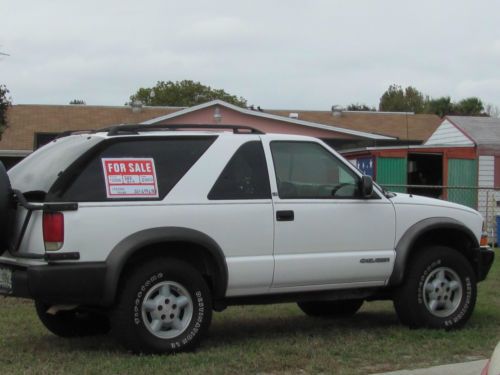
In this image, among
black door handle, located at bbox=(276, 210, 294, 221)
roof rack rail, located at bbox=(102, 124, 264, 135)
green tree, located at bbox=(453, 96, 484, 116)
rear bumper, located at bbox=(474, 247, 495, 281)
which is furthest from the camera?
green tree, located at bbox=(453, 96, 484, 116)

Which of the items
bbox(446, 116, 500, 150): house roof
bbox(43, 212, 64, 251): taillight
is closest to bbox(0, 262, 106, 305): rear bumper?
bbox(43, 212, 64, 251): taillight

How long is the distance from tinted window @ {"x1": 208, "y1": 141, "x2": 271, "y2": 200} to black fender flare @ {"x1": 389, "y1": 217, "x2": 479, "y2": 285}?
144 centimetres

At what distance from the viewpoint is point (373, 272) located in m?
7.07

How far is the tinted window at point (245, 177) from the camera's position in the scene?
654 cm

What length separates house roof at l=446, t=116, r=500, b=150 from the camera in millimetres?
19078

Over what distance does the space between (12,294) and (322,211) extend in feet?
8.92

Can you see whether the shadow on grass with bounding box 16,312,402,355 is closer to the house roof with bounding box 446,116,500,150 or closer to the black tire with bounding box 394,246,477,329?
the black tire with bounding box 394,246,477,329

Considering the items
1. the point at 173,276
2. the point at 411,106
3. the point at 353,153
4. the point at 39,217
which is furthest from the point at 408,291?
the point at 411,106

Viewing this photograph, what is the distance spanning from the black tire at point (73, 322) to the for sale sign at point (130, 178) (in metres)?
1.50

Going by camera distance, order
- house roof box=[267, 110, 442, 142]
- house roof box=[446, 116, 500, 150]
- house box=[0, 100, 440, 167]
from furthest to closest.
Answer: house roof box=[267, 110, 442, 142]
house box=[0, 100, 440, 167]
house roof box=[446, 116, 500, 150]

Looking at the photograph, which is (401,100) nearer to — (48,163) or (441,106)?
(441,106)

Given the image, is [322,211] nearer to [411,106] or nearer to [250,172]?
[250,172]

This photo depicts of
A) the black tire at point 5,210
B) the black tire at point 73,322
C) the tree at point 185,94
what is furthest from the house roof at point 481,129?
the tree at point 185,94

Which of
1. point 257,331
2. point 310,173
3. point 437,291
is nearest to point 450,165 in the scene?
point 437,291
